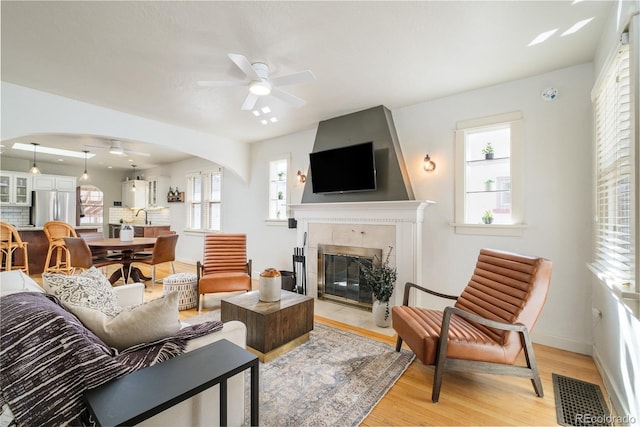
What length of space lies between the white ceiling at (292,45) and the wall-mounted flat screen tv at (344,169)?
67 centimetres

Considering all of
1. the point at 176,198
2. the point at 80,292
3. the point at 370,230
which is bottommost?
the point at 80,292

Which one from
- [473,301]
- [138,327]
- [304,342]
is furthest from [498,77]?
[138,327]

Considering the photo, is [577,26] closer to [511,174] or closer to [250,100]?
[511,174]

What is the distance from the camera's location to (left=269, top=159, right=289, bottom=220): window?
5.21 meters

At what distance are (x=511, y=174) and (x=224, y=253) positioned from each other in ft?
12.7

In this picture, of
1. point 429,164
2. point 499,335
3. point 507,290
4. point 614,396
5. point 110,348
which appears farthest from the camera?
point 429,164

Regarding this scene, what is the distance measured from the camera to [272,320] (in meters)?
2.49

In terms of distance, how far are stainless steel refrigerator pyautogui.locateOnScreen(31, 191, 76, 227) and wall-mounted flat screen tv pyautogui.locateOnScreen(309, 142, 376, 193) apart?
7314mm

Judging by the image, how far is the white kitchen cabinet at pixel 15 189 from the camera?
6586mm

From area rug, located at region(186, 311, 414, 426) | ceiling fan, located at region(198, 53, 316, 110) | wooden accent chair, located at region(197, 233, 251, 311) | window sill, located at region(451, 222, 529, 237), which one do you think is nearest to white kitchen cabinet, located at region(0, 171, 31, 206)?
wooden accent chair, located at region(197, 233, 251, 311)

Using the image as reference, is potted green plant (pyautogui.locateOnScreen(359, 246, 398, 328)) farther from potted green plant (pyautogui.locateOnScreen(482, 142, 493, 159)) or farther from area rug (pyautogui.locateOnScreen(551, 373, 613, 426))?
potted green plant (pyautogui.locateOnScreen(482, 142, 493, 159))

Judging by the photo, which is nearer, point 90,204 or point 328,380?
point 328,380

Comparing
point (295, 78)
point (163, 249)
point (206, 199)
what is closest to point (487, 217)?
point (295, 78)

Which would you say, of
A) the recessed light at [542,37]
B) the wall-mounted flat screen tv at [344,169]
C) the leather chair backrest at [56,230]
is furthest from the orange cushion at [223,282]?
the recessed light at [542,37]
